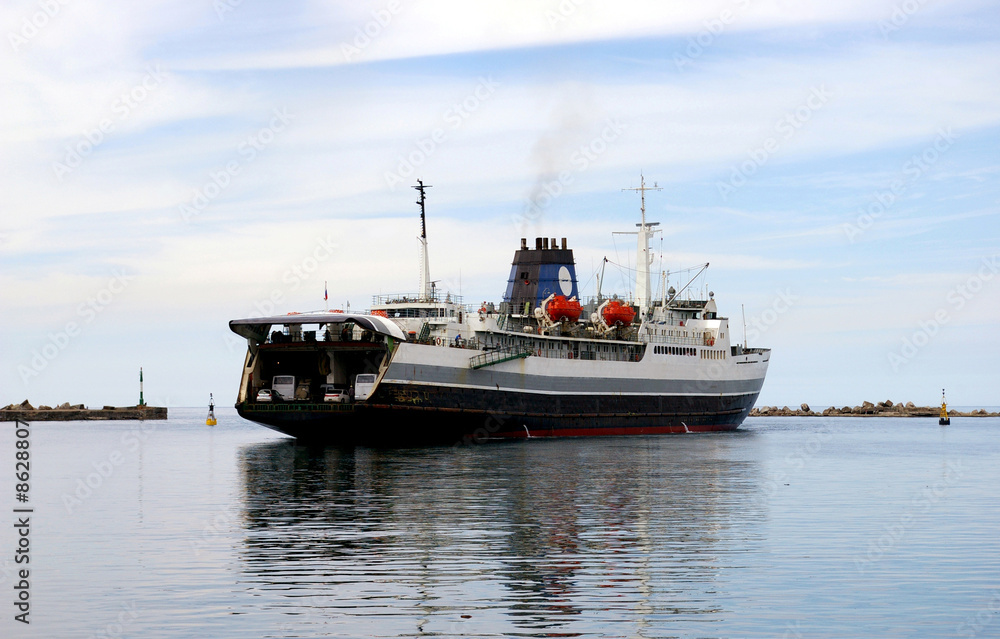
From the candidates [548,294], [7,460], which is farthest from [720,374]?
[7,460]

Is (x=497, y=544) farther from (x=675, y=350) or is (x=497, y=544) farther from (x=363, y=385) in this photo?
(x=675, y=350)

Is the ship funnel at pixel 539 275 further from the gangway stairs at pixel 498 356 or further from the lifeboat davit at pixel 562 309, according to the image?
the gangway stairs at pixel 498 356

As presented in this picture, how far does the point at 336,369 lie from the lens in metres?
54.2

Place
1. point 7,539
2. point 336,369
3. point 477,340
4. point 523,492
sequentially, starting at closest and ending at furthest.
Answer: point 7,539
point 523,492
point 336,369
point 477,340

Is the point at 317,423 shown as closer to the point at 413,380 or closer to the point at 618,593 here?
the point at 413,380

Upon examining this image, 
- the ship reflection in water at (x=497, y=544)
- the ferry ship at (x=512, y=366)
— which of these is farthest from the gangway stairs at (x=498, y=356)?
the ship reflection in water at (x=497, y=544)

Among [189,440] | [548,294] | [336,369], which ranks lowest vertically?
[189,440]

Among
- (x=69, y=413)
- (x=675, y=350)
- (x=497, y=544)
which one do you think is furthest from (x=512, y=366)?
(x=69, y=413)

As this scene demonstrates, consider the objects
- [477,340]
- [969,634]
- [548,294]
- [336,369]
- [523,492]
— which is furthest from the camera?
[548,294]

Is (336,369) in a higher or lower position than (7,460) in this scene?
higher

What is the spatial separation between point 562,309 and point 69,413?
88.6 metres

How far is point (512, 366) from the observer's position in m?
58.9

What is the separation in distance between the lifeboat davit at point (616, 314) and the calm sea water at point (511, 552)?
26.2 metres

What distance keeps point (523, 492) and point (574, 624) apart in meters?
17.0
